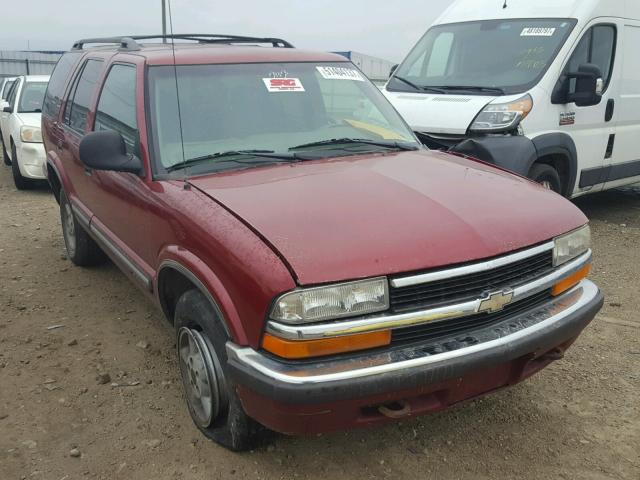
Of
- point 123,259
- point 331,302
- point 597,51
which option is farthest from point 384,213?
point 597,51

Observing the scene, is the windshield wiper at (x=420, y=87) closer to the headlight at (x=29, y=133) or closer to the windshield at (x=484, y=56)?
the windshield at (x=484, y=56)

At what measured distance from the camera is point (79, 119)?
14.8ft

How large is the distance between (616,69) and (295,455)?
5469 mm

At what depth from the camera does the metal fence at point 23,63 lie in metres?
22.9

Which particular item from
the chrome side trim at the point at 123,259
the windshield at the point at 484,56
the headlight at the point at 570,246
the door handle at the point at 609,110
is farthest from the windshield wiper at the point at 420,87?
the chrome side trim at the point at 123,259

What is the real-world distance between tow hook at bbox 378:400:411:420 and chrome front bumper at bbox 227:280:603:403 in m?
0.17

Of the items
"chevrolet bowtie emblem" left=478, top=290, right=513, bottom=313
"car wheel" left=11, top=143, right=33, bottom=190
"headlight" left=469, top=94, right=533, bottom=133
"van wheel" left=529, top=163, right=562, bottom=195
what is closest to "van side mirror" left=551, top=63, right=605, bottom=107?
"headlight" left=469, top=94, right=533, bottom=133

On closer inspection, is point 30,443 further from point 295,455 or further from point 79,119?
point 79,119

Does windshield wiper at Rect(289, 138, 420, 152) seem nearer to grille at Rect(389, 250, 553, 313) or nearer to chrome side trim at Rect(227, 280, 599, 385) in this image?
grille at Rect(389, 250, 553, 313)

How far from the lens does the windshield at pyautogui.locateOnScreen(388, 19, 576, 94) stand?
5.76 m

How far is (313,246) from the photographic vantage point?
7.48ft

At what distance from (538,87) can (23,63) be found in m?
22.7

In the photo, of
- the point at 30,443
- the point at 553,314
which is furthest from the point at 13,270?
the point at 553,314

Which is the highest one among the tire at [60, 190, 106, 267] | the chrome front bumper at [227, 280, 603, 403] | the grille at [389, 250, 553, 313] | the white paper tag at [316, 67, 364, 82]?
the white paper tag at [316, 67, 364, 82]
